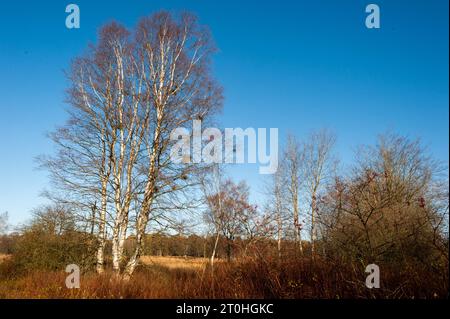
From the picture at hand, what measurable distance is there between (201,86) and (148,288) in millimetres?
6765

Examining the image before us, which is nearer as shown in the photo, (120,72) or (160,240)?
(160,240)

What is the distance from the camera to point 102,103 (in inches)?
376

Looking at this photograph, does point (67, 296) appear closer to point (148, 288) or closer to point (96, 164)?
point (148, 288)

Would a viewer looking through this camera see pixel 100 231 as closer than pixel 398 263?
No

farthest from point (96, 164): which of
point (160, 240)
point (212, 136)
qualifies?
point (212, 136)

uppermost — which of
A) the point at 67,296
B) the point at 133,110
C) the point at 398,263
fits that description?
the point at 133,110

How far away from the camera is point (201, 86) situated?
10.2 metres

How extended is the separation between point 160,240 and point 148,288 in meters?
2.19
